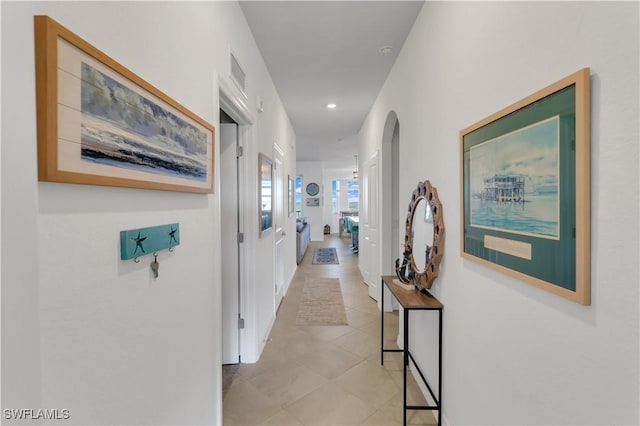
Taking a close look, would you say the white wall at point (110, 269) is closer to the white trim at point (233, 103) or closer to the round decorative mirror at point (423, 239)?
the white trim at point (233, 103)

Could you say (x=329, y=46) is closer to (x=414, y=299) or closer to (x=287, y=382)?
(x=414, y=299)

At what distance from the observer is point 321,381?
2.30 meters

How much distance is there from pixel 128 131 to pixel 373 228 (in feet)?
12.4

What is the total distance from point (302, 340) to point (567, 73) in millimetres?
2861

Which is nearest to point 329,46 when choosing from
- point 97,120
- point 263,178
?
point 263,178

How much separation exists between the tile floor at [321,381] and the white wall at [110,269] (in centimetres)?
46

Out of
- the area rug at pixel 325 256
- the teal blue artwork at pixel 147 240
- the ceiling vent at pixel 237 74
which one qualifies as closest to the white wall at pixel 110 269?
the teal blue artwork at pixel 147 240

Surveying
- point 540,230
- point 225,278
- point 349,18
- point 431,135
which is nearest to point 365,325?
point 225,278

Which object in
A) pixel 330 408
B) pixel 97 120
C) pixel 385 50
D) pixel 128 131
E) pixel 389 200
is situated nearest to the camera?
pixel 97 120

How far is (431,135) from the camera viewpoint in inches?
77.7

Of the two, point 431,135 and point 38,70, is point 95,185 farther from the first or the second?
point 431,135

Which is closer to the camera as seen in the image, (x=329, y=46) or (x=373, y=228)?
(x=329, y=46)

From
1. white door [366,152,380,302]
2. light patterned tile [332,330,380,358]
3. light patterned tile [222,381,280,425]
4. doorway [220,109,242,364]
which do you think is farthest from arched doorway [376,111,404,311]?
light patterned tile [222,381,280,425]

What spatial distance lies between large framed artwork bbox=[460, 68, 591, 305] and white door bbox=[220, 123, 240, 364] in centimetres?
185
